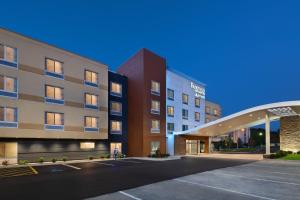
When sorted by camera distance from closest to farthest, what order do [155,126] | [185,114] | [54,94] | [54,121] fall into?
1. [54,121]
2. [54,94]
3. [155,126]
4. [185,114]

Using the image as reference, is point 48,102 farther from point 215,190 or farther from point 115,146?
point 215,190

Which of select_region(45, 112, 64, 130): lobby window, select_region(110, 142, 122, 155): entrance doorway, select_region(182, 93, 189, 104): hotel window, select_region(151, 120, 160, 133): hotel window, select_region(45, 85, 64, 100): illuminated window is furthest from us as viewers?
select_region(182, 93, 189, 104): hotel window

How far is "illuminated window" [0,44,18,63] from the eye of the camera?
23.8 metres

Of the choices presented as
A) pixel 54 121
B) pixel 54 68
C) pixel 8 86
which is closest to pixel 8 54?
pixel 8 86

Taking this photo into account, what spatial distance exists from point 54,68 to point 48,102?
4.13 metres

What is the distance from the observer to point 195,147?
156 feet

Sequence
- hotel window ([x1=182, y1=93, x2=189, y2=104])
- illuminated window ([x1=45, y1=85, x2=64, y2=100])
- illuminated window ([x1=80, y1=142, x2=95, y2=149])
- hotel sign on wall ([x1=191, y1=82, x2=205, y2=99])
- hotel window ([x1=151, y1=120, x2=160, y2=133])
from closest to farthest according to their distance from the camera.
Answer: illuminated window ([x1=45, y1=85, x2=64, y2=100]) → illuminated window ([x1=80, y1=142, x2=95, y2=149]) → hotel window ([x1=151, y1=120, x2=160, y2=133]) → hotel window ([x1=182, y1=93, x2=189, y2=104]) → hotel sign on wall ([x1=191, y1=82, x2=205, y2=99])

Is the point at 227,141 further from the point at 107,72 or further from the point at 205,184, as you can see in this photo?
the point at 205,184

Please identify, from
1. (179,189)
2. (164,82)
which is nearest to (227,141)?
A: (164,82)

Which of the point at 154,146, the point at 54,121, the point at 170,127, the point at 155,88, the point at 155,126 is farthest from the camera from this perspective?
the point at 170,127

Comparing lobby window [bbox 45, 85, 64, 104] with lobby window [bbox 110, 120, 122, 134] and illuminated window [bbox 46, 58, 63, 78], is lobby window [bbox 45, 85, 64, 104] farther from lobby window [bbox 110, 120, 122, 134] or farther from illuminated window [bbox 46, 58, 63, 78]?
lobby window [bbox 110, 120, 122, 134]

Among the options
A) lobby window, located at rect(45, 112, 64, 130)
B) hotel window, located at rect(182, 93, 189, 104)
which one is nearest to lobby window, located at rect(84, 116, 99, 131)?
lobby window, located at rect(45, 112, 64, 130)

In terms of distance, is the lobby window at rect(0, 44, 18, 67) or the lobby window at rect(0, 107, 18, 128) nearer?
the lobby window at rect(0, 107, 18, 128)

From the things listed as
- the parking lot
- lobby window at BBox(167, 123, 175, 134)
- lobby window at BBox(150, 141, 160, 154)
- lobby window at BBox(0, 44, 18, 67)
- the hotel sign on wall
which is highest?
lobby window at BBox(0, 44, 18, 67)
